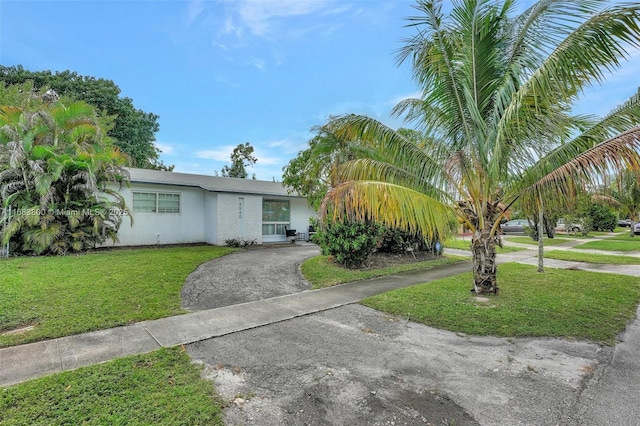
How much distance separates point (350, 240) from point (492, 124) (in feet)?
16.3

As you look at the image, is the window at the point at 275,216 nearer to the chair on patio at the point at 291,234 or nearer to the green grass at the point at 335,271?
the chair on patio at the point at 291,234

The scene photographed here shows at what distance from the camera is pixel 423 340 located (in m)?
4.53

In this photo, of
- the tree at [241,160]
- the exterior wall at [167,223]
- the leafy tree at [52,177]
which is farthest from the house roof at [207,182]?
the tree at [241,160]

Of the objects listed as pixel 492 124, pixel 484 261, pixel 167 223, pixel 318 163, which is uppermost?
pixel 318 163

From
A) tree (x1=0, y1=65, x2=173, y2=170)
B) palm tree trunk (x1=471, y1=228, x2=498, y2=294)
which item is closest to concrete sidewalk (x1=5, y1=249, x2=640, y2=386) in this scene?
palm tree trunk (x1=471, y1=228, x2=498, y2=294)

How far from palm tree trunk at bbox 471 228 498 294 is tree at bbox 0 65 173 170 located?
75.8 feet

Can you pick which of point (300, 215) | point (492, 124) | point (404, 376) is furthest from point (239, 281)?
point (300, 215)

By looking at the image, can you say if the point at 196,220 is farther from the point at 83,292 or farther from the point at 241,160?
Result: the point at 241,160

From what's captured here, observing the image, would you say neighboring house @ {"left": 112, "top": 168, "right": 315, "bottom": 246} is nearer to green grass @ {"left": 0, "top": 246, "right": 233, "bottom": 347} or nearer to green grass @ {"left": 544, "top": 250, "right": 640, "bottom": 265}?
green grass @ {"left": 0, "top": 246, "right": 233, "bottom": 347}

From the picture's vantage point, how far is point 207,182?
51.8ft

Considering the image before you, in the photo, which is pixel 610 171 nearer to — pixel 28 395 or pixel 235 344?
pixel 235 344

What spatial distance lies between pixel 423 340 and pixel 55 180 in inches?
482

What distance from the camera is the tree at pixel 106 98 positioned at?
2222cm

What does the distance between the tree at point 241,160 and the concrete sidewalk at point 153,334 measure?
38.1m
